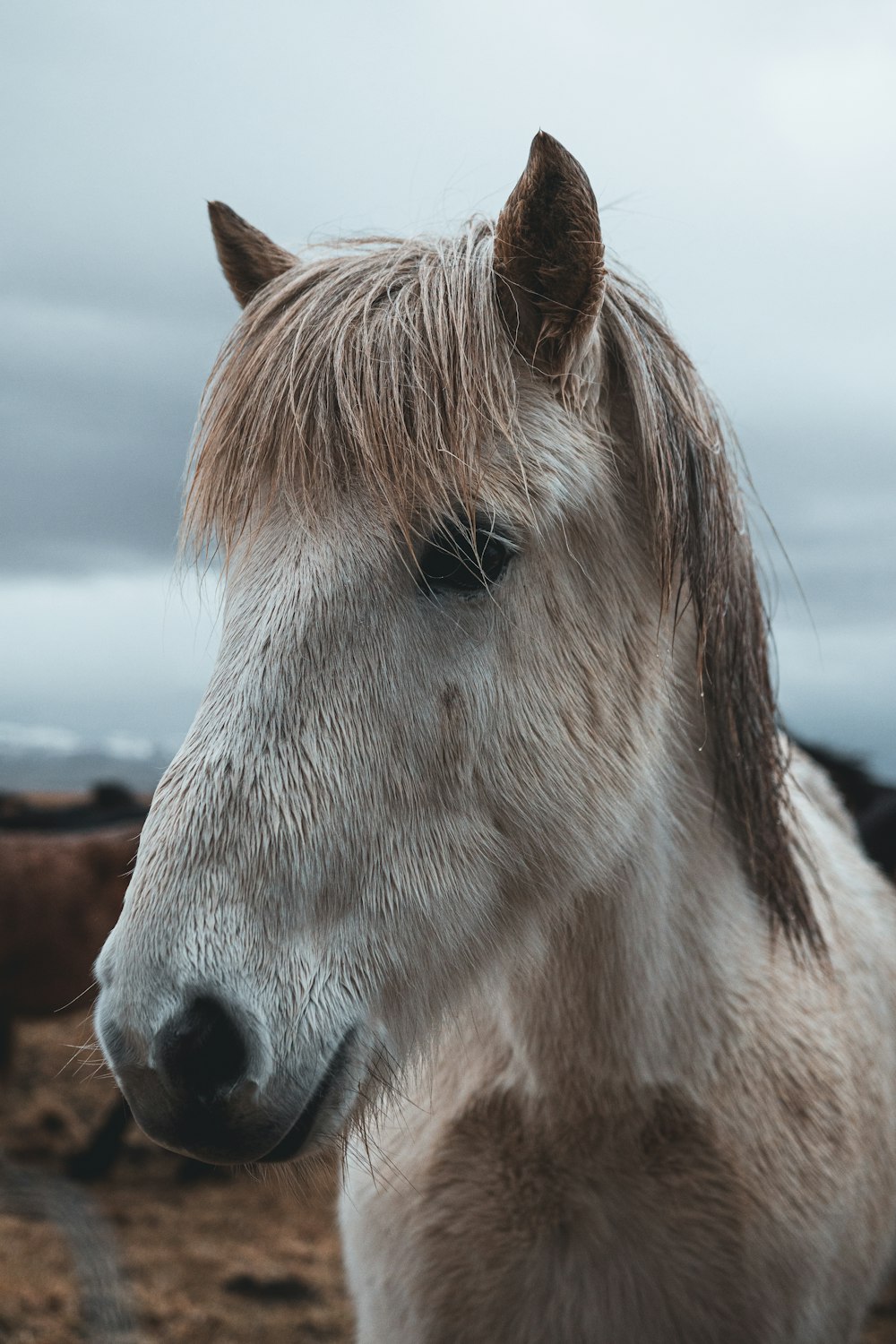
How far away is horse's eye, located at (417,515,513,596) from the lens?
1.52 m

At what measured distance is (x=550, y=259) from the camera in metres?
1.61

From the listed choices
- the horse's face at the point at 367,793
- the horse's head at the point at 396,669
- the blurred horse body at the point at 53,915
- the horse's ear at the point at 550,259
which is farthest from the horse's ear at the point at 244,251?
the blurred horse body at the point at 53,915

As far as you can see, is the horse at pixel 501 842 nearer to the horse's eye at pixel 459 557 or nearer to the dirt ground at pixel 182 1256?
the horse's eye at pixel 459 557

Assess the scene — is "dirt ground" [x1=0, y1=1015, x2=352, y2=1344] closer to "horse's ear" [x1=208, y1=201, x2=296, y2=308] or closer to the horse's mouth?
the horse's mouth

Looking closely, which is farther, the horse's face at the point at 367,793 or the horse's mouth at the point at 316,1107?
the horse's mouth at the point at 316,1107

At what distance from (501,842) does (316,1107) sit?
456 millimetres

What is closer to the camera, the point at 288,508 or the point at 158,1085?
the point at 158,1085

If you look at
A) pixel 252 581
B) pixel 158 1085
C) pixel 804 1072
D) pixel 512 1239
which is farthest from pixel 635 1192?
pixel 252 581

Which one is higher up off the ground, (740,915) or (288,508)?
(288,508)

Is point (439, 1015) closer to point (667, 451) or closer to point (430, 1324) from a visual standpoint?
point (430, 1324)

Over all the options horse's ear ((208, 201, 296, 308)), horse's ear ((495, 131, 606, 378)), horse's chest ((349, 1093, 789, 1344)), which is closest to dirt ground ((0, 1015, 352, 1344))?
horse's chest ((349, 1093, 789, 1344))

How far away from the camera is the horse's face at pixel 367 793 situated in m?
1.30

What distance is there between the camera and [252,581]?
5.05ft

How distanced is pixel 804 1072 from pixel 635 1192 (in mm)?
406
